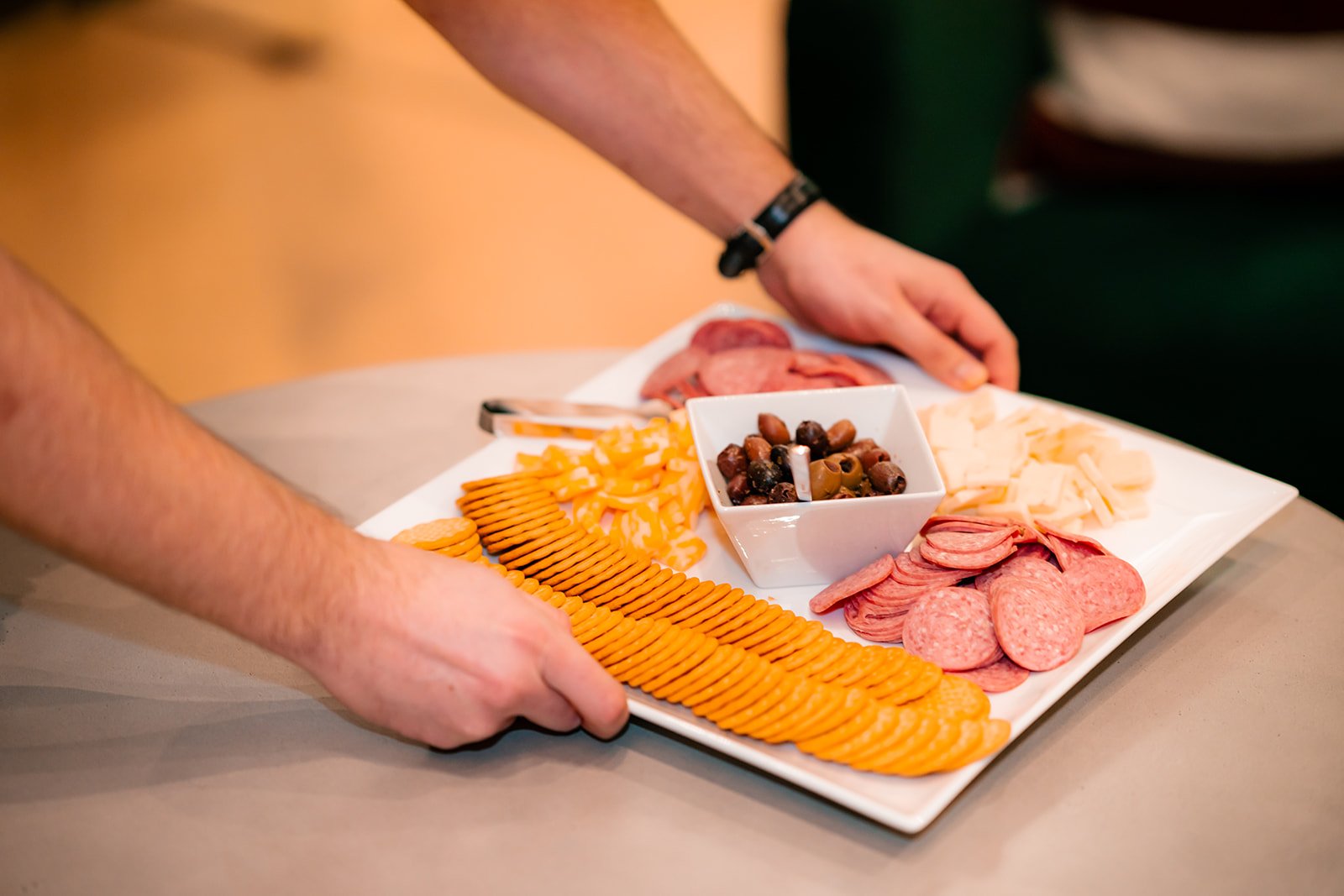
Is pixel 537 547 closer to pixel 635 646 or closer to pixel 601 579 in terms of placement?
pixel 601 579

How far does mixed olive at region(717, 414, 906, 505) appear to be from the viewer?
4.09 feet

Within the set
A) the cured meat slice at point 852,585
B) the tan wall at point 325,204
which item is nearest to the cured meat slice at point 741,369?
the cured meat slice at point 852,585

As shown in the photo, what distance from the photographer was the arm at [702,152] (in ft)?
5.37

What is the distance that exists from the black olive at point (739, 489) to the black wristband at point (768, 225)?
553 millimetres

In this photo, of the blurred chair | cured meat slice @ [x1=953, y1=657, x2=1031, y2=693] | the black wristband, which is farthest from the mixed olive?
the blurred chair

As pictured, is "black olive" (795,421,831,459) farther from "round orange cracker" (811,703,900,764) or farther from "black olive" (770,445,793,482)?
"round orange cracker" (811,703,900,764)

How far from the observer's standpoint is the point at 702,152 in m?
1.71

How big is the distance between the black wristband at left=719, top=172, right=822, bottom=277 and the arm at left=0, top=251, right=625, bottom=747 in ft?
2.65

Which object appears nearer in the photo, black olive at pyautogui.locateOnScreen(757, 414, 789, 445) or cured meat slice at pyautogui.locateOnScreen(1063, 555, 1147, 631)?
cured meat slice at pyautogui.locateOnScreen(1063, 555, 1147, 631)

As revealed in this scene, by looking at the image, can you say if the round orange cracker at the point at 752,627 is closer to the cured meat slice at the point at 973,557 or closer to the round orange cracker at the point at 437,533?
the cured meat slice at the point at 973,557

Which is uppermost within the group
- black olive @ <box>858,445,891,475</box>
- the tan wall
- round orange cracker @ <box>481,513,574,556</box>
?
the tan wall

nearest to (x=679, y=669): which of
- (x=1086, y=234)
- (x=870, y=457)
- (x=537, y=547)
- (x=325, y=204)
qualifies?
(x=537, y=547)

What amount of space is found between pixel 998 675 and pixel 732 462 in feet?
1.17

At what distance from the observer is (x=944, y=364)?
1.60 metres
